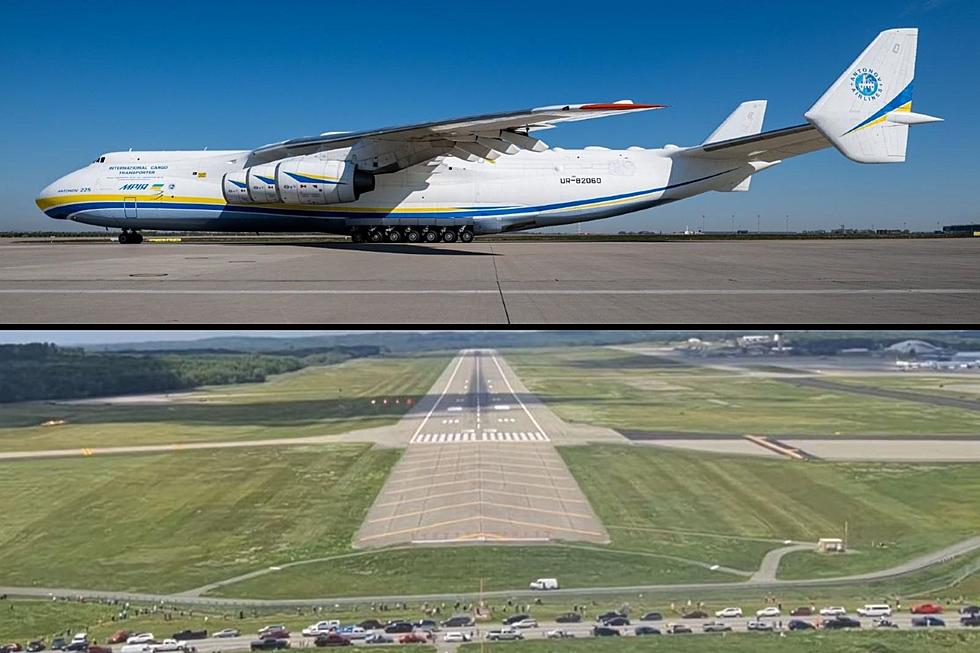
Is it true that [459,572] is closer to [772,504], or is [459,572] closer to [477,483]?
[477,483]

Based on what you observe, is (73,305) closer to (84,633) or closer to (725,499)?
(84,633)

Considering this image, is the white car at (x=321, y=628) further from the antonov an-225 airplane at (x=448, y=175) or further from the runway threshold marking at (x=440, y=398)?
the antonov an-225 airplane at (x=448, y=175)

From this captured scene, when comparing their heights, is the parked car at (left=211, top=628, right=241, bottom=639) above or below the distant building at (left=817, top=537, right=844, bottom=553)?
below

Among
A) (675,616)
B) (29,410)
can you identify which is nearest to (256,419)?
(29,410)

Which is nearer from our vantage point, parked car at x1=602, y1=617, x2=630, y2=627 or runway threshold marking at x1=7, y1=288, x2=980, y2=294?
runway threshold marking at x1=7, y1=288, x2=980, y2=294

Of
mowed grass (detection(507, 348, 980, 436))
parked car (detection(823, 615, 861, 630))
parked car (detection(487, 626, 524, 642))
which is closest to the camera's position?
parked car (detection(487, 626, 524, 642))

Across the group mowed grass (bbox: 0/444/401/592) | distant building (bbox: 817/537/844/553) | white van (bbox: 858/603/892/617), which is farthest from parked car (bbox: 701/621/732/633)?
mowed grass (bbox: 0/444/401/592)

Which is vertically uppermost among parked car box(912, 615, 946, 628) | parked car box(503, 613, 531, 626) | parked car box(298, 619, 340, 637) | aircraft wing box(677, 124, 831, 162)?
aircraft wing box(677, 124, 831, 162)

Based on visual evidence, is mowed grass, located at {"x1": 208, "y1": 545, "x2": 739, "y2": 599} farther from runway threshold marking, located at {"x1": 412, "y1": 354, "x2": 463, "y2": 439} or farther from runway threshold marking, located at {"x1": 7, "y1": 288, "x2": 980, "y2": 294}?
runway threshold marking, located at {"x1": 7, "y1": 288, "x2": 980, "y2": 294}
